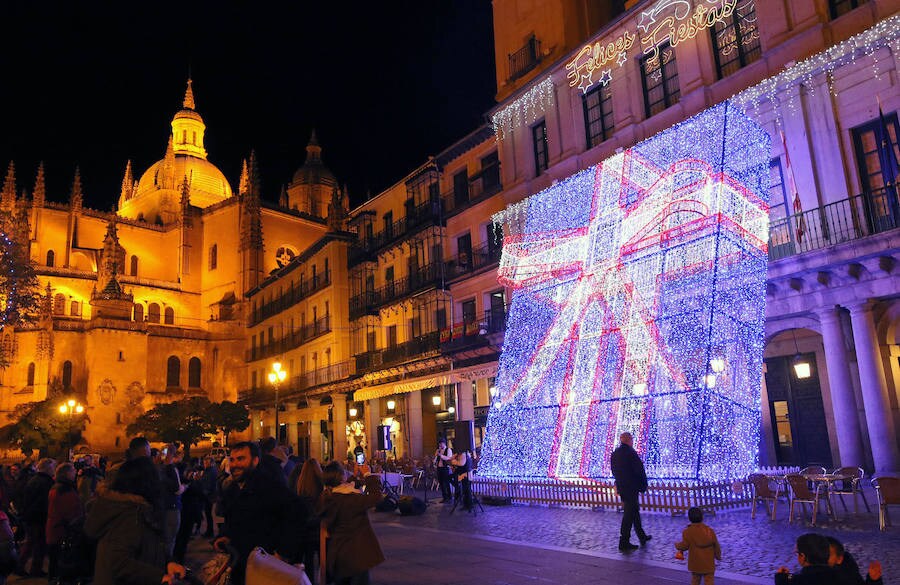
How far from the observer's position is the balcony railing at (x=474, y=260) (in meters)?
25.4

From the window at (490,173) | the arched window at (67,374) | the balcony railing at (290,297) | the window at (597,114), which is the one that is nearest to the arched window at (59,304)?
the arched window at (67,374)

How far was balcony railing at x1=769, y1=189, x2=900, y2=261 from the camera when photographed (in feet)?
45.7

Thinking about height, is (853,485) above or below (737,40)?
below

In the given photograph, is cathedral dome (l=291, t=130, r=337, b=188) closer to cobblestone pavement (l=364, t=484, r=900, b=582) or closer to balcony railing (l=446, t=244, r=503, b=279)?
balcony railing (l=446, t=244, r=503, b=279)

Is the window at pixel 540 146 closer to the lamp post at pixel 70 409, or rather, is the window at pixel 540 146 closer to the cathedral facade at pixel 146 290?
the lamp post at pixel 70 409

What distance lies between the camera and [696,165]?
15.0 m

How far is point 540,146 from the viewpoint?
75.6 ft

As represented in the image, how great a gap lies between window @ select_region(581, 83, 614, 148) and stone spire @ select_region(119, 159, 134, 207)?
215 feet

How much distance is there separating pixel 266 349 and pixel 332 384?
14993 millimetres

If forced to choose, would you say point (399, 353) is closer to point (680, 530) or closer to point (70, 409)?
point (680, 530)

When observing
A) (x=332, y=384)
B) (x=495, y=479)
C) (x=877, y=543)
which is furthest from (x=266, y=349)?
(x=877, y=543)

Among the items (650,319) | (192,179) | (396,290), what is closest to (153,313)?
(192,179)

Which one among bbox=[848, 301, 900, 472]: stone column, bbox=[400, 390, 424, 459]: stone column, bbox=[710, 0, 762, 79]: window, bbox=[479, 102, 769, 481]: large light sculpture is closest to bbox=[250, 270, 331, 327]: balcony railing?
bbox=[400, 390, 424, 459]: stone column

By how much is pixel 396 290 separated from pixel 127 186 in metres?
56.1
